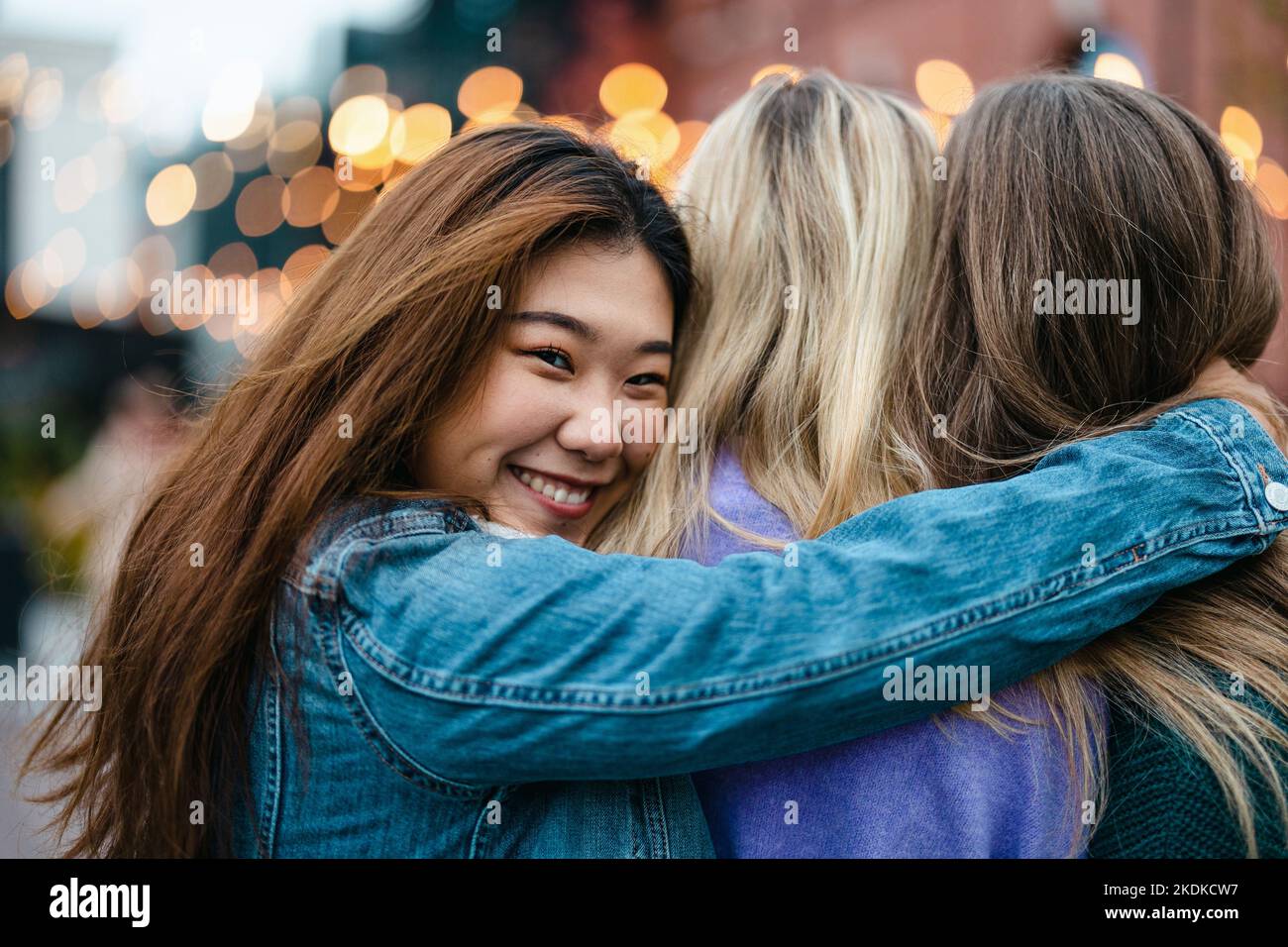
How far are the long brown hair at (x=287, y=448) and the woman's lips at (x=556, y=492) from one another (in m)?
0.21

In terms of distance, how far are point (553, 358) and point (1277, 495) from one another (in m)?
1.21

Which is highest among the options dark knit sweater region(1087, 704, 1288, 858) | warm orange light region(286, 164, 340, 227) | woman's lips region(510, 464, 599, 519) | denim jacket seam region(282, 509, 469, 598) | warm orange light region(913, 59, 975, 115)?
warm orange light region(913, 59, 975, 115)

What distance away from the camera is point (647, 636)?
1393 mm

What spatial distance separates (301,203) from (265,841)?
7.44 meters

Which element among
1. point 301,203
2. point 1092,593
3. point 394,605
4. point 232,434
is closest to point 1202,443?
point 1092,593

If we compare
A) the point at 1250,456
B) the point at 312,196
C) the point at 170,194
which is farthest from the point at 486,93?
the point at 1250,456

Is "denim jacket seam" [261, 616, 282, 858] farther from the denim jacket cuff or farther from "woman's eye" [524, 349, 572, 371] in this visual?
the denim jacket cuff

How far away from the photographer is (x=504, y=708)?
140 centimetres

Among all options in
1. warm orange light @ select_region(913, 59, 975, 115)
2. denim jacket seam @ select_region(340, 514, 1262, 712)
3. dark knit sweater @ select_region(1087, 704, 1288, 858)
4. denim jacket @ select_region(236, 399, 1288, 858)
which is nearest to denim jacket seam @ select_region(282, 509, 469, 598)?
denim jacket @ select_region(236, 399, 1288, 858)

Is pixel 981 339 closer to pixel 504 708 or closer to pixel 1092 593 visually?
pixel 1092 593

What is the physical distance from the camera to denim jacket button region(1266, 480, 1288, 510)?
1591 mm

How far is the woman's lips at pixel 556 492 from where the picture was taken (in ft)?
6.05

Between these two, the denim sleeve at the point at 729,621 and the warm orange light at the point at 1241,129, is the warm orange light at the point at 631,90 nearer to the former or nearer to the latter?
the warm orange light at the point at 1241,129

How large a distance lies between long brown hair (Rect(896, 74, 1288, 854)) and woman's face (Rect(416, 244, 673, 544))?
0.51 metres
